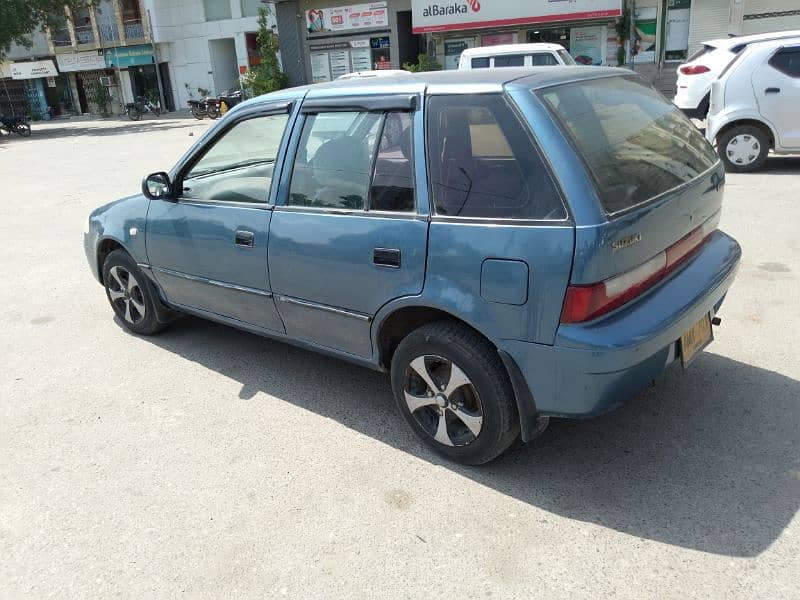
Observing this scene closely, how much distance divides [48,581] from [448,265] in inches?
80.8

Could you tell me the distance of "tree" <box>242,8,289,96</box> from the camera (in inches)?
1160

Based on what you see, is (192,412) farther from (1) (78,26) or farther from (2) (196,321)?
(1) (78,26)

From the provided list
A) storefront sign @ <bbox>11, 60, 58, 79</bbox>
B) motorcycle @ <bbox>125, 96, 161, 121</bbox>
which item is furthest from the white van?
storefront sign @ <bbox>11, 60, 58, 79</bbox>

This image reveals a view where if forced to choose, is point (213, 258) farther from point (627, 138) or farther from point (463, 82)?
point (627, 138)

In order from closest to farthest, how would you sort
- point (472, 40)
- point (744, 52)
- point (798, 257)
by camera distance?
point (798, 257) < point (744, 52) < point (472, 40)

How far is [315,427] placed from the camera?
3662 mm

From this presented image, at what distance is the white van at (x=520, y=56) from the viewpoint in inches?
489

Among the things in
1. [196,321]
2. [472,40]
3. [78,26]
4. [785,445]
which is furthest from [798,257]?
[78,26]

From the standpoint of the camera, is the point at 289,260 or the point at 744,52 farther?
the point at 744,52

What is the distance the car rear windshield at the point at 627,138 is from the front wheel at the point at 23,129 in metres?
30.6

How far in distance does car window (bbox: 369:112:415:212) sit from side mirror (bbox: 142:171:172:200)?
1.66 m

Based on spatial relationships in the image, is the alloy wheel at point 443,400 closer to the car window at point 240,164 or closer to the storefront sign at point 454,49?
Result: the car window at point 240,164

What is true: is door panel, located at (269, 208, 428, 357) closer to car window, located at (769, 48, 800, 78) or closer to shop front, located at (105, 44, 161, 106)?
car window, located at (769, 48, 800, 78)

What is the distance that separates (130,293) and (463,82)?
3078 mm
